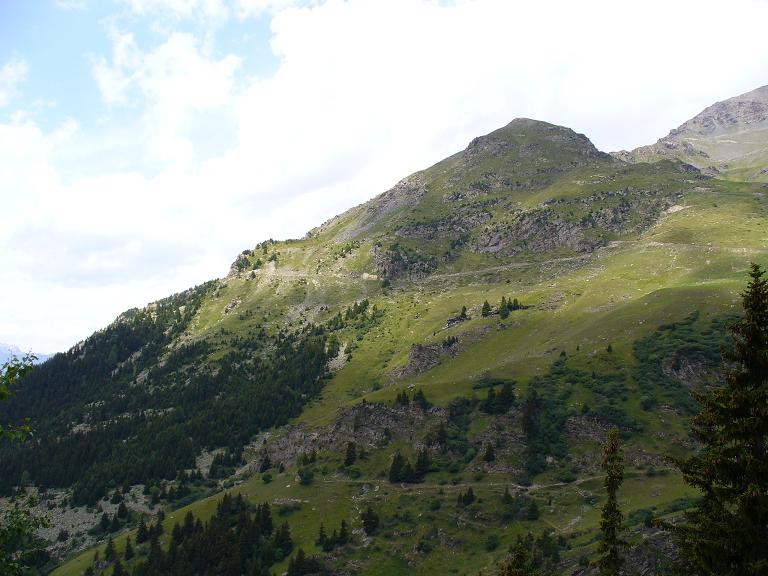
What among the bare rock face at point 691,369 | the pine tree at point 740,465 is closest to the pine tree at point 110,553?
the pine tree at point 740,465

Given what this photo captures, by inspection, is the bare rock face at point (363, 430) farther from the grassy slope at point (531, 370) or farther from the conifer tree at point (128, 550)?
the conifer tree at point (128, 550)

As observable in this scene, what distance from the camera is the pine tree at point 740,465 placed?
2194 cm

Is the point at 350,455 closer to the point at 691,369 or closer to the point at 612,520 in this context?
the point at 691,369

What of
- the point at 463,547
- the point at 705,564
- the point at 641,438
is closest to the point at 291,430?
the point at 463,547

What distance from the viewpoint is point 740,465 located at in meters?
22.6

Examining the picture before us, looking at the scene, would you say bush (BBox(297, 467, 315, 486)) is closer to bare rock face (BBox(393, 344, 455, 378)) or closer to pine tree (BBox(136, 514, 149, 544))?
pine tree (BBox(136, 514, 149, 544))

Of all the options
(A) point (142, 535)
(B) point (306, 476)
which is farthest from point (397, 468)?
(A) point (142, 535)

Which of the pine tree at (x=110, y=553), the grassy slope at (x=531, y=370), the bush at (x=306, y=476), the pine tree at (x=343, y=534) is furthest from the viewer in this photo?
the bush at (x=306, y=476)

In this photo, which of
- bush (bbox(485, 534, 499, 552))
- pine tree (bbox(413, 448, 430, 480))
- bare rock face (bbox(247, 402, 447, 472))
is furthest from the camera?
bare rock face (bbox(247, 402, 447, 472))

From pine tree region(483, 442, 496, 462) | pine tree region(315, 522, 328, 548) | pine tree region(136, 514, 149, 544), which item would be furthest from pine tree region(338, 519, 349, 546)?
pine tree region(136, 514, 149, 544)

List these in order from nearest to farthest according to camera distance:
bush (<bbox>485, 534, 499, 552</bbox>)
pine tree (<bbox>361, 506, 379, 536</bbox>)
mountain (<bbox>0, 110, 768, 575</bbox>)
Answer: bush (<bbox>485, 534, 499, 552</bbox>) < mountain (<bbox>0, 110, 768, 575</bbox>) < pine tree (<bbox>361, 506, 379, 536</bbox>)

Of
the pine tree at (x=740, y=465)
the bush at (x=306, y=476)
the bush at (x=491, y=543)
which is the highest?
the pine tree at (x=740, y=465)

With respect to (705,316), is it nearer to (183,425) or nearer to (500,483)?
(500,483)

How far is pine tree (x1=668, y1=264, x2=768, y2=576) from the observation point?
21938mm
